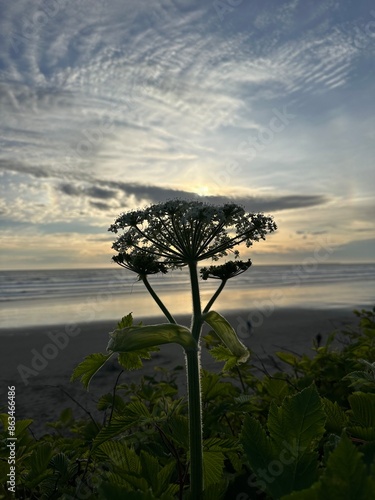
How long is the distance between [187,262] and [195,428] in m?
0.79

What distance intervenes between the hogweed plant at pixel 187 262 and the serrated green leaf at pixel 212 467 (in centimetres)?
13

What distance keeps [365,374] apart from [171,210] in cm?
109

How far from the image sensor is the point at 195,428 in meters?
1.46

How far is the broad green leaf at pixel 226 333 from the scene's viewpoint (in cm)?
175

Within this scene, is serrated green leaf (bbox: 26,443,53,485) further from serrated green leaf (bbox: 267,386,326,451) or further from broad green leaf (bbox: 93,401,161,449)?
serrated green leaf (bbox: 267,386,326,451)

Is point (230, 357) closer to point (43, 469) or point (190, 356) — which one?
point (190, 356)

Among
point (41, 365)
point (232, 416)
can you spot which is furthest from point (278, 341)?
point (232, 416)

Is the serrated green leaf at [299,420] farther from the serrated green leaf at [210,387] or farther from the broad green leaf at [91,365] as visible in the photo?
the serrated green leaf at [210,387]

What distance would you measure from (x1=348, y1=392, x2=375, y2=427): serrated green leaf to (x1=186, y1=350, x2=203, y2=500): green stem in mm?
476

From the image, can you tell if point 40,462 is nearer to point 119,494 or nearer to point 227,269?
point 119,494

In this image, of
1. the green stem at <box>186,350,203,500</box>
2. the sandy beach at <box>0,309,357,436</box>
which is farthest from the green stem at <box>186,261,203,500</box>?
the sandy beach at <box>0,309,357,436</box>

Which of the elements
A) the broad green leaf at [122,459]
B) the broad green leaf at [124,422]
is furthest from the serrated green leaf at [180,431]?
the broad green leaf at [122,459]

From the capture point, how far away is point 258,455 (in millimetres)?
1081

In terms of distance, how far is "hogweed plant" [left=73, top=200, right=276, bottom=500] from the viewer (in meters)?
1.59
